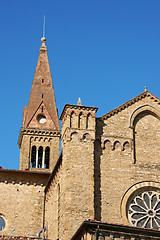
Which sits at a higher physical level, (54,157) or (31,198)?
(54,157)

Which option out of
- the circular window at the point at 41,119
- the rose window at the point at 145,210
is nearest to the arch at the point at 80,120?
the rose window at the point at 145,210

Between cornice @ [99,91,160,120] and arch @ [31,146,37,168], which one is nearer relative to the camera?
cornice @ [99,91,160,120]

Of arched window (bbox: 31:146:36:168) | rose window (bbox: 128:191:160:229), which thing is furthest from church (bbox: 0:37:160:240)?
arched window (bbox: 31:146:36:168)

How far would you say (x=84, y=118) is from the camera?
23.3 metres

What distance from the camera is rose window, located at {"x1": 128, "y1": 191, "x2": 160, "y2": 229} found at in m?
21.8

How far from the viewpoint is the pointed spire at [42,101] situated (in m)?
40.5

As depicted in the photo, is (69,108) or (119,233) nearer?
(119,233)

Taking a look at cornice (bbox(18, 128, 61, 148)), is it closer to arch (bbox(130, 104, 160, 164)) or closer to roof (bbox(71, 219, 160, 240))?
arch (bbox(130, 104, 160, 164))

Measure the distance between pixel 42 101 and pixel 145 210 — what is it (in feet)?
69.3

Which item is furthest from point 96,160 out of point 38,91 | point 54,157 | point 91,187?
point 38,91

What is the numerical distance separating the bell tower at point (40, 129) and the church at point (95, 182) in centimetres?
1045

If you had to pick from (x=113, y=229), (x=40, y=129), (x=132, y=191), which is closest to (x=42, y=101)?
(x=40, y=129)

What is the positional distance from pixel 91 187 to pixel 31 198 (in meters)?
6.97

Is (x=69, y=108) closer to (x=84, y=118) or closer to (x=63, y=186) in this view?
(x=84, y=118)
